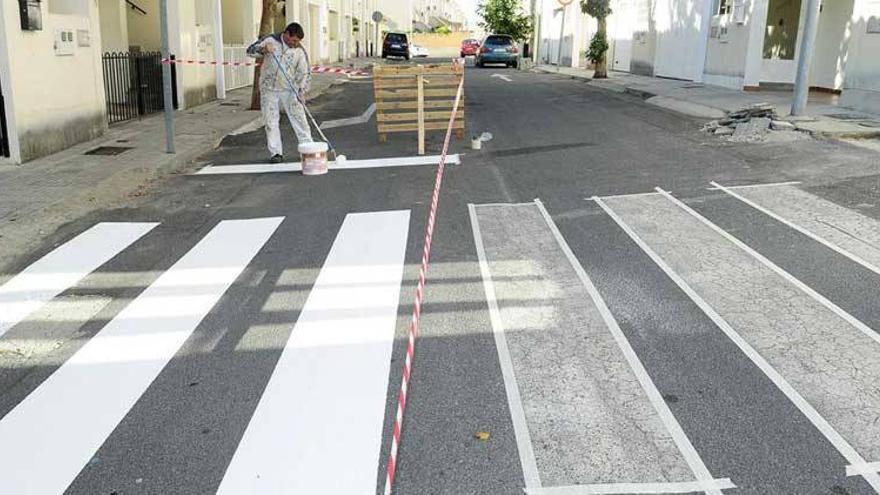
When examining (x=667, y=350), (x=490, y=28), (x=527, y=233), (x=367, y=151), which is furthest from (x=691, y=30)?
(x=490, y=28)

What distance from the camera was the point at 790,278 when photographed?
5.91 meters

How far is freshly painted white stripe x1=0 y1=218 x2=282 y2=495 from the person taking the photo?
3.52m

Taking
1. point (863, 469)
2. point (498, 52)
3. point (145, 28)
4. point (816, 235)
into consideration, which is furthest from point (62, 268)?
point (498, 52)

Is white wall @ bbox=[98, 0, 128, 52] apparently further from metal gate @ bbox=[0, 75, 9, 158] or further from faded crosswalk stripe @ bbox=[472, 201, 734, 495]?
faded crosswalk stripe @ bbox=[472, 201, 734, 495]

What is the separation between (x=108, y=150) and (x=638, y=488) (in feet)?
33.7

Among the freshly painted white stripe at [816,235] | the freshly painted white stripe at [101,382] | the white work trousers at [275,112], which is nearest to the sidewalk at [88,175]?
the white work trousers at [275,112]

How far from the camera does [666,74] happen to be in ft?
90.6

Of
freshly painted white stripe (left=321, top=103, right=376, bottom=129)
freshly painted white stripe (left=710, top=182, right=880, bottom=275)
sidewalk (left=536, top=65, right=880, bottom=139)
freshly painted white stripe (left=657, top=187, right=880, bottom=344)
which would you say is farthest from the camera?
freshly painted white stripe (left=321, top=103, right=376, bottom=129)

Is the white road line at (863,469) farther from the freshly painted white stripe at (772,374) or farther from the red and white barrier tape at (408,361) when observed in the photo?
the red and white barrier tape at (408,361)

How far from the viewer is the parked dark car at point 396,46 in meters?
50.1

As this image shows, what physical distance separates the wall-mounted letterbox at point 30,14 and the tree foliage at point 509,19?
47.5 metres

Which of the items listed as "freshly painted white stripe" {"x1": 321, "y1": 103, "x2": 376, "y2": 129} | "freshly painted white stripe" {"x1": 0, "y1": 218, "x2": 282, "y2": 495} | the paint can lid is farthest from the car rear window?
"freshly painted white stripe" {"x1": 0, "y1": 218, "x2": 282, "y2": 495}

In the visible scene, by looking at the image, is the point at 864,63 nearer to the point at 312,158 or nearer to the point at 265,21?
the point at 312,158

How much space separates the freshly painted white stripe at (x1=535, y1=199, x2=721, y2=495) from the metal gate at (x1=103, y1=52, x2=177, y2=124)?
11691mm
